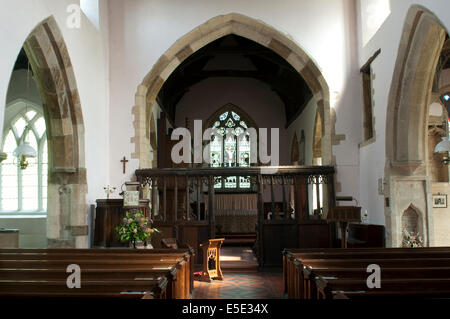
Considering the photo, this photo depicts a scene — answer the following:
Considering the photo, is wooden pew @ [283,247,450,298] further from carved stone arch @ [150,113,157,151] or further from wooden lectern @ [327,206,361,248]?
carved stone arch @ [150,113,157,151]

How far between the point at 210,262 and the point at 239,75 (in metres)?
9.10

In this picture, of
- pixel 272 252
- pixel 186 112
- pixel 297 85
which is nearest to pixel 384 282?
pixel 272 252

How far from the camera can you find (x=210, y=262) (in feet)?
25.3

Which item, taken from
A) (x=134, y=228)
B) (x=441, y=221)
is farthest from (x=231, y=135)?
(x=134, y=228)

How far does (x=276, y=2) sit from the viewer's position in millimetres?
9719

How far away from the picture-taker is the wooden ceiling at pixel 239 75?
1400 cm

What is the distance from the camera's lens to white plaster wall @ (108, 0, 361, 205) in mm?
9477

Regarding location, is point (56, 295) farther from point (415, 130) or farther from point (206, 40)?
point (206, 40)

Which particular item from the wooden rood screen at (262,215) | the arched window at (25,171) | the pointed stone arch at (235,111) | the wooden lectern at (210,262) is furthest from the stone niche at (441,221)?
the pointed stone arch at (235,111)

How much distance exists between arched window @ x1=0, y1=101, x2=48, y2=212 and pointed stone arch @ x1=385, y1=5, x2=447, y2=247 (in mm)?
7572

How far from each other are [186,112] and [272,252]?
8.47 meters

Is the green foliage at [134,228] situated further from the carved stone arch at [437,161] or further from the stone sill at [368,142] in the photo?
the carved stone arch at [437,161]

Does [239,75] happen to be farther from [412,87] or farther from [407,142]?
[412,87]

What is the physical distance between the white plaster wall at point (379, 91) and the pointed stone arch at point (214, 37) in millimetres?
917
